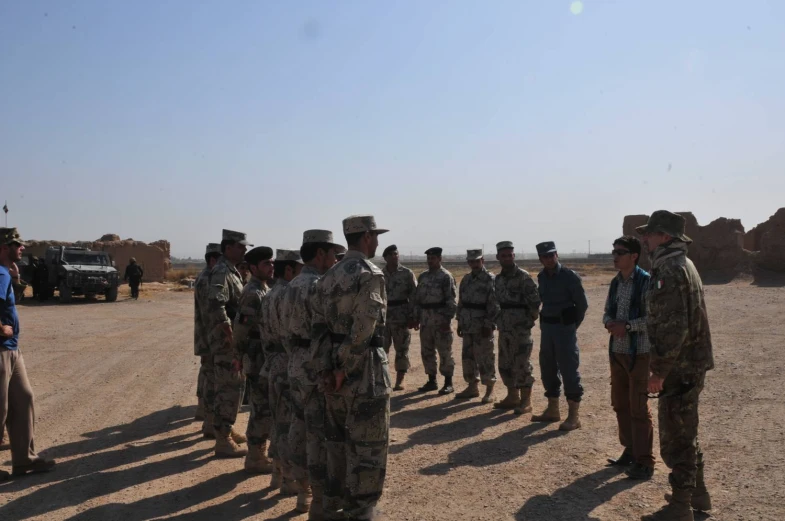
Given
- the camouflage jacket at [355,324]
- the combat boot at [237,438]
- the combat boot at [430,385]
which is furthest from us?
the combat boot at [430,385]

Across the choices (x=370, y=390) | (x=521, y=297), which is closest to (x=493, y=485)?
(x=370, y=390)

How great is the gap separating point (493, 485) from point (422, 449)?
1215 millimetres

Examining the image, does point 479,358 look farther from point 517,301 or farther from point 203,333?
point 203,333

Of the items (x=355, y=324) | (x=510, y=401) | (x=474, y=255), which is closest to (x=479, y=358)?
(x=510, y=401)

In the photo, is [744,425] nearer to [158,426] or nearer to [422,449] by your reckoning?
[422,449]

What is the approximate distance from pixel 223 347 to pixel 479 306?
3791mm

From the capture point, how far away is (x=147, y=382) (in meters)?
9.83

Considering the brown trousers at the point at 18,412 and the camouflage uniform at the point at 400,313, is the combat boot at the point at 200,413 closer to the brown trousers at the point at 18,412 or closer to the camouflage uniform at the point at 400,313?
the brown trousers at the point at 18,412

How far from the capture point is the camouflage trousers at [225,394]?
6.18 m

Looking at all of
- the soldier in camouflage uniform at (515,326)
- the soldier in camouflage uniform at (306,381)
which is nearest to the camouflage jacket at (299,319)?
the soldier in camouflage uniform at (306,381)

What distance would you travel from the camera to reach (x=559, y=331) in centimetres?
693

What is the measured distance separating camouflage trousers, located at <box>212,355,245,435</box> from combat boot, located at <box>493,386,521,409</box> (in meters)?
3.45

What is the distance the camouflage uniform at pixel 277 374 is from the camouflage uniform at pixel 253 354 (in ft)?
1.50

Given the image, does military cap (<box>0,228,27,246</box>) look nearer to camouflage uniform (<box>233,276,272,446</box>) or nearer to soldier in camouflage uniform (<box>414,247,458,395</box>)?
camouflage uniform (<box>233,276,272,446</box>)
